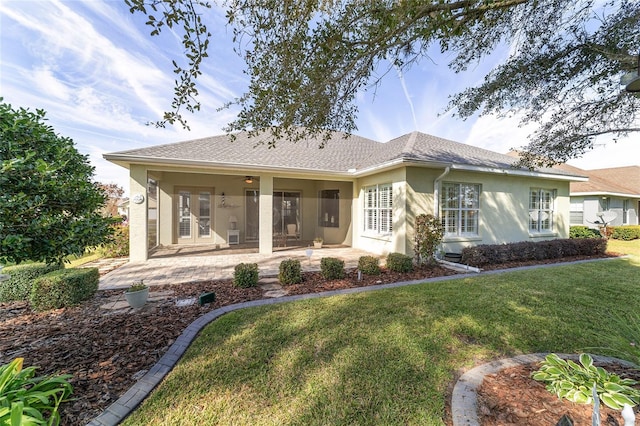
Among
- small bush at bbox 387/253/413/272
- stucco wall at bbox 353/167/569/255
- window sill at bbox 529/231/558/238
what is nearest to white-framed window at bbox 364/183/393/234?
stucco wall at bbox 353/167/569/255

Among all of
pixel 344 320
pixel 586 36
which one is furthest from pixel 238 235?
pixel 586 36

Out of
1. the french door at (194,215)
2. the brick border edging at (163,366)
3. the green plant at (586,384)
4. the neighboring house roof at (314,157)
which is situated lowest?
the brick border edging at (163,366)

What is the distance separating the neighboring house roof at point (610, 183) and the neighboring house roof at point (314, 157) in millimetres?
9454

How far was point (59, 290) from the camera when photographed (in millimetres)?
4629

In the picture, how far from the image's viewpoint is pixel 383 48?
12.1 ft

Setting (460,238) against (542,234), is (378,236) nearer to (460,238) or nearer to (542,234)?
(460,238)

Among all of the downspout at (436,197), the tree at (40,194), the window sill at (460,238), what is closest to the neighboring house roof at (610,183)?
the window sill at (460,238)

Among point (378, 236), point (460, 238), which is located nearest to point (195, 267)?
point (378, 236)

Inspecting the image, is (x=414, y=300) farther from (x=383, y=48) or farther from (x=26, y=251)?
(x=26, y=251)

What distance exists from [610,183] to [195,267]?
29015 millimetres

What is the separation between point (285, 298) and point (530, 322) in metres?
4.11

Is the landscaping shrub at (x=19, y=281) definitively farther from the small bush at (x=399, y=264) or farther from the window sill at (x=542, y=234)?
the window sill at (x=542, y=234)

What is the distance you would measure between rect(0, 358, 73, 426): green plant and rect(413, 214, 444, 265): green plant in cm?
779

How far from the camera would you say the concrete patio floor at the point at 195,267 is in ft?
21.3
